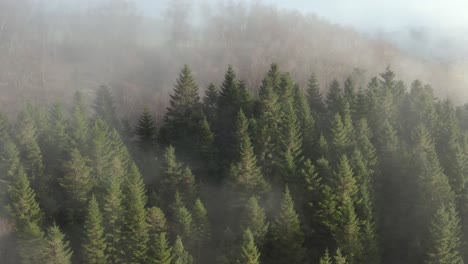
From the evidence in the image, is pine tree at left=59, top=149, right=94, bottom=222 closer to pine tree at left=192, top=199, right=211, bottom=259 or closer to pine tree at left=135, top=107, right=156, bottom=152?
pine tree at left=192, top=199, right=211, bottom=259

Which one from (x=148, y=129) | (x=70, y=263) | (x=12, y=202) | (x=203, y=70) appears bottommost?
(x=70, y=263)

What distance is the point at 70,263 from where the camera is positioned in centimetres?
5638

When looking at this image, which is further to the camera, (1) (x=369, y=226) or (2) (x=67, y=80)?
(2) (x=67, y=80)

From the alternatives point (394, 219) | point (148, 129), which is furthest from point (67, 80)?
point (394, 219)

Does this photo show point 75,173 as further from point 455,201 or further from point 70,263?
point 455,201

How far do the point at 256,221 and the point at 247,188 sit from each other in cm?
666

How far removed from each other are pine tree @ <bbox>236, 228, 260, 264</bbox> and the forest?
0.39 ft

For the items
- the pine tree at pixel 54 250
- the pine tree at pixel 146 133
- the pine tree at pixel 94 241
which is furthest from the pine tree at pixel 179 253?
the pine tree at pixel 146 133

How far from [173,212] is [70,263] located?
12682 millimetres

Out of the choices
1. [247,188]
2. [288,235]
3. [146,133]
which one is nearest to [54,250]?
[247,188]

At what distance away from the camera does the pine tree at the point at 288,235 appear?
57.8 m

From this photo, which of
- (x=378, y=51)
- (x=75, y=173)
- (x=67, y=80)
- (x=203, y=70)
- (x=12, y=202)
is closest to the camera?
(x=12, y=202)

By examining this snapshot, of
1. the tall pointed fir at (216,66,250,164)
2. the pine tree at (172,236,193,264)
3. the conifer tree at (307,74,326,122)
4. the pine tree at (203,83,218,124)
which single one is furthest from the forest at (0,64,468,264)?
the conifer tree at (307,74,326,122)

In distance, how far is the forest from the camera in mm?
57375
